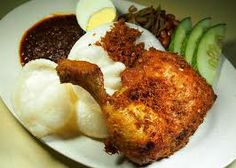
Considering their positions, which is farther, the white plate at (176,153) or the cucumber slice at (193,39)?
the cucumber slice at (193,39)

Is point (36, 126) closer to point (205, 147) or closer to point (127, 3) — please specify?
point (205, 147)

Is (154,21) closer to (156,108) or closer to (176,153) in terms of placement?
(156,108)

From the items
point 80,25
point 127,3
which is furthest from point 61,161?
point 127,3

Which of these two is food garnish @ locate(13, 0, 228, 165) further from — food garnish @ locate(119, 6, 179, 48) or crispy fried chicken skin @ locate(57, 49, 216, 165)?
food garnish @ locate(119, 6, 179, 48)

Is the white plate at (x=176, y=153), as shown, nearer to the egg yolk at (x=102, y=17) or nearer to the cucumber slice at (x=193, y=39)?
the cucumber slice at (x=193, y=39)

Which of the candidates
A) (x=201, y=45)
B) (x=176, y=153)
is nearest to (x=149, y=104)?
(x=176, y=153)

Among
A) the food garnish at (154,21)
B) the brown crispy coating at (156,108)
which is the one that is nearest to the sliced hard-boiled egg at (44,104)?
the brown crispy coating at (156,108)
